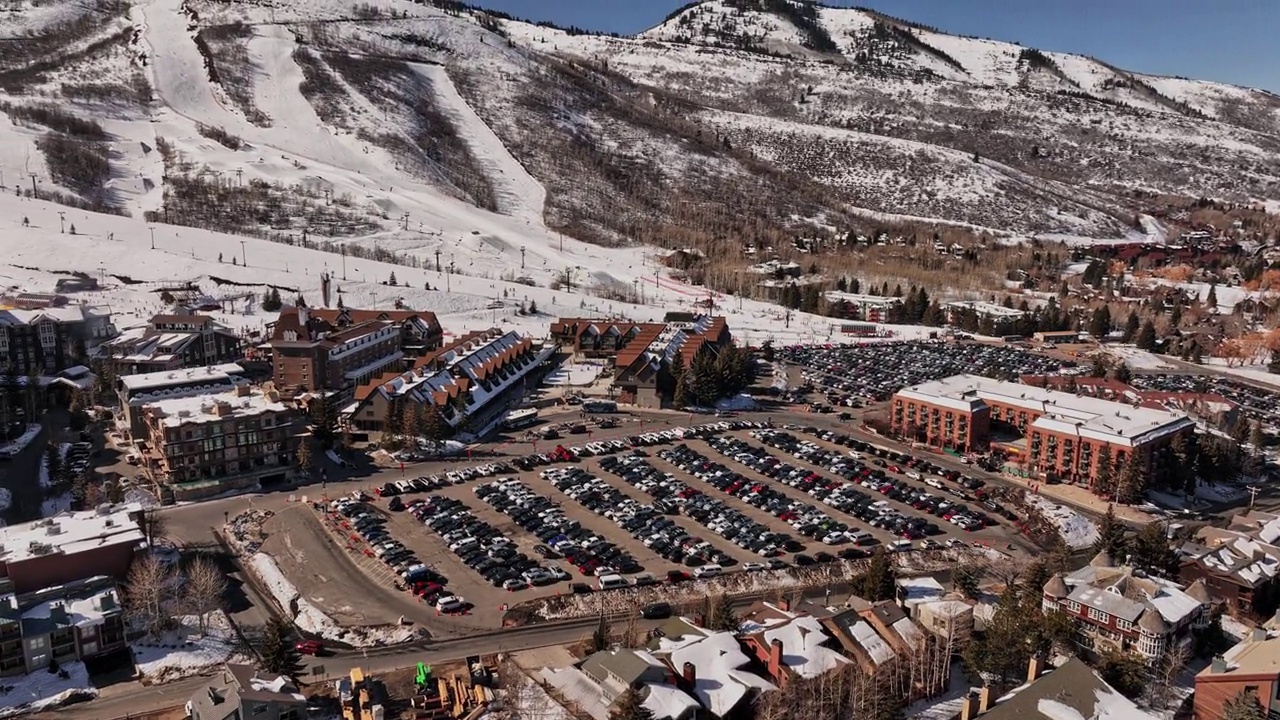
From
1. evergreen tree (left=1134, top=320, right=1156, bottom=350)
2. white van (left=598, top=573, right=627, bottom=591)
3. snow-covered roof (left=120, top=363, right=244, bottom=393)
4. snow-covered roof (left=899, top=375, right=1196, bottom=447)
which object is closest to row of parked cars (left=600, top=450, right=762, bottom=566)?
white van (left=598, top=573, right=627, bottom=591)

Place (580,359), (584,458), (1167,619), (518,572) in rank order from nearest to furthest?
1. (1167,619)
2. (518,572)
3. (584,458)
4. (580,359)

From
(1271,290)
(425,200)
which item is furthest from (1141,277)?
(425,200)

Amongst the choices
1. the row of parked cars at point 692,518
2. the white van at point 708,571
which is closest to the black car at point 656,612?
the white van at point 708,571

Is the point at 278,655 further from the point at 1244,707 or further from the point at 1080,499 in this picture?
the point at 1080,499

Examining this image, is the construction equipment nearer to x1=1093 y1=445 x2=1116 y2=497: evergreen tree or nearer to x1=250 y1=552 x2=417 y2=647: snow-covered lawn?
x1=250 y1=552 x2=417 y2=647: snow-covered lawn

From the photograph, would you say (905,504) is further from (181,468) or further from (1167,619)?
(181,468)

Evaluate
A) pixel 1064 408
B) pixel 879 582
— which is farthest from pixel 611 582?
pixel 1064 408

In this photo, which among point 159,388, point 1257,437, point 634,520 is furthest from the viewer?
point 1257,437
